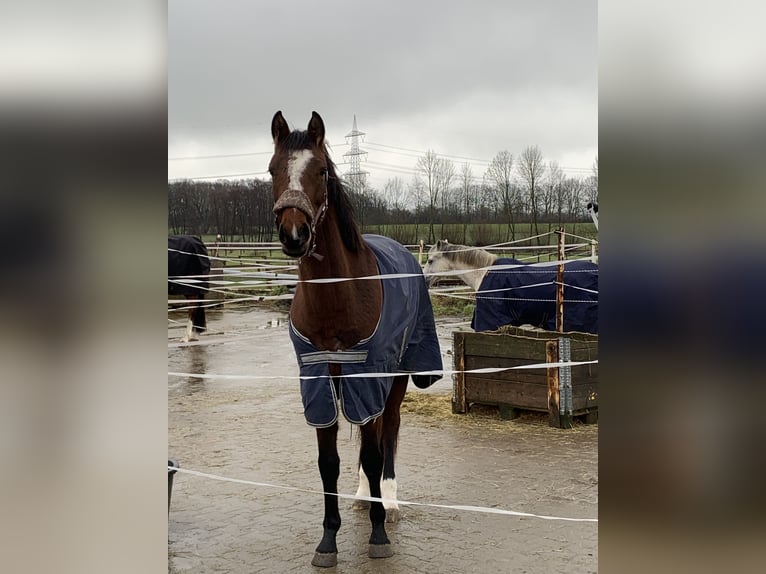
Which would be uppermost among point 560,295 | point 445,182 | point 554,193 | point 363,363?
point 445,182

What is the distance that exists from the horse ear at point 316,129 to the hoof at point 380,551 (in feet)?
5.00

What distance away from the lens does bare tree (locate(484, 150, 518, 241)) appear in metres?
7.38

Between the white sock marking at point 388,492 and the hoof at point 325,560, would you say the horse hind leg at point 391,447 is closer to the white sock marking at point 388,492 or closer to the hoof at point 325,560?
the white sock marking at point 388,492

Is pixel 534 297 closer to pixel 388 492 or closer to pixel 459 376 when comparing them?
pixel 459 376

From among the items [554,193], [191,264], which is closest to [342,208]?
[191,264]

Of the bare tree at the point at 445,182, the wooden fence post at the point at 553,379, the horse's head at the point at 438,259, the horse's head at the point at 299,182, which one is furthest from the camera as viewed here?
the bare tree at the point at 445,182

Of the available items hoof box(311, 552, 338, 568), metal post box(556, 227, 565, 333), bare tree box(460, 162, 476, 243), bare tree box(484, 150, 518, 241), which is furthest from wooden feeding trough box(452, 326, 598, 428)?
bare tree box(484, 150, 518, 241)

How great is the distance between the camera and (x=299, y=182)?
236cm

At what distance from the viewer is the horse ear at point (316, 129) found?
2428mm

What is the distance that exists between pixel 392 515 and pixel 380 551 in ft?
1.14

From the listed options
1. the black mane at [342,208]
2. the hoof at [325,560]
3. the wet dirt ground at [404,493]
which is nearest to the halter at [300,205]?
the black mane at [342,208]

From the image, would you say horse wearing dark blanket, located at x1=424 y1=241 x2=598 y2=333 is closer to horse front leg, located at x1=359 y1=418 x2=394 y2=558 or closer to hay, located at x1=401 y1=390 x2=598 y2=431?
hay, located at x1=401 y1=390 x2=598 y2=431

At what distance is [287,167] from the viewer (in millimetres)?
2363
